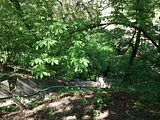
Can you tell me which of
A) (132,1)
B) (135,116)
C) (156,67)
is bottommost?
(135,116)

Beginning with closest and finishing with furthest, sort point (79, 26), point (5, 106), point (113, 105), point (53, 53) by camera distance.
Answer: point (53, 53), point (79, 26), point (113, 105), point (5, 106)

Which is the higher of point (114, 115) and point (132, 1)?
point (132, 1)

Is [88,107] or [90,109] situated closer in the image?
[90,109]

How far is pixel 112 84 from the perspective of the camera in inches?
555

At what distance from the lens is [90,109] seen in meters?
Answer: 9.89

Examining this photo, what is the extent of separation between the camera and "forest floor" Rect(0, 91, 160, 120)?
9523 millimetres

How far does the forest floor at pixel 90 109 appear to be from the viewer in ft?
31.2

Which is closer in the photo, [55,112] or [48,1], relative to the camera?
[55,112]

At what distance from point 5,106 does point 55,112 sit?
93.1 inches

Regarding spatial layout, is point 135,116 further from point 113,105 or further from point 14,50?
point 14,50

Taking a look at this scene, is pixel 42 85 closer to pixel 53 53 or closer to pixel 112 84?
pixel 112 84

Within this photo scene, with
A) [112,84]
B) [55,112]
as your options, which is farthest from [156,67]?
[55,112]

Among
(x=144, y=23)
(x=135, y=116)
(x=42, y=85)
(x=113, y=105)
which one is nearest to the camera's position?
(x=135, y=116)

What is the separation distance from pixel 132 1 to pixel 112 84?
13.8ft
